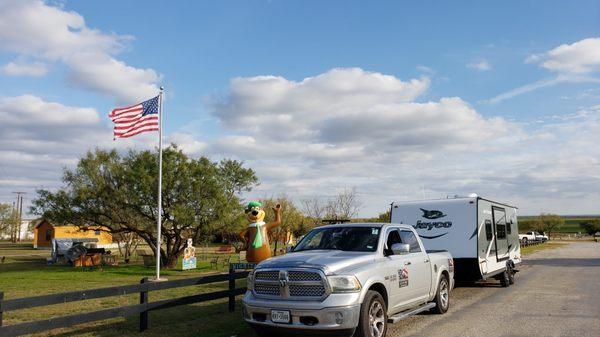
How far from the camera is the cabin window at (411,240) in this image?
891cm

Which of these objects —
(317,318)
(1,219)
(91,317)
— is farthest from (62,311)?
(1,219)

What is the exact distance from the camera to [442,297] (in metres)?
9.95

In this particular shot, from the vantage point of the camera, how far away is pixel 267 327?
6.82m

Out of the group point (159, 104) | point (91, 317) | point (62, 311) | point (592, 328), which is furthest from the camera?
point (159, 104)

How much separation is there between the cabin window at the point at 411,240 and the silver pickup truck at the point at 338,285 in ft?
0.81

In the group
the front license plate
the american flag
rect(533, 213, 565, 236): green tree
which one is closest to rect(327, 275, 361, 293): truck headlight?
the front license plate

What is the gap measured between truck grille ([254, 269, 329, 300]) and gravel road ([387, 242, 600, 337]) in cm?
210

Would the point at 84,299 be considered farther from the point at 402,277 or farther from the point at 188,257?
the point at 188,257

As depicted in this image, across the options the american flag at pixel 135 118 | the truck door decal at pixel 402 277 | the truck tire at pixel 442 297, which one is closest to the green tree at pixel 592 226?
the american flag at pixel 135 118

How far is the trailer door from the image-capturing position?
14523 mm

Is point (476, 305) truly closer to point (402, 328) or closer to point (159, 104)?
point (402, 328)

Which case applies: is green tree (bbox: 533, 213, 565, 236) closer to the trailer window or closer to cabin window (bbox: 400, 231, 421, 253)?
the trailer window

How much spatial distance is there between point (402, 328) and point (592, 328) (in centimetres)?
316

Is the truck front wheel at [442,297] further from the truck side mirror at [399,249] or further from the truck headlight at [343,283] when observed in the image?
the truck headlight at [343,283]
